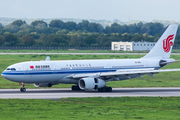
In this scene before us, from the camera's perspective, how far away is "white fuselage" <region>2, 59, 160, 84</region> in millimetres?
51062

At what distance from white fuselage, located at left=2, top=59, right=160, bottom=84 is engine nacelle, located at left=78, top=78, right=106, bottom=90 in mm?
1621

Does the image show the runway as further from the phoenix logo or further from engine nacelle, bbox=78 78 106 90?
the phoenix logo

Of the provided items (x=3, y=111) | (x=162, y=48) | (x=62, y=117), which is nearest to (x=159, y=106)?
(x=62, y=117)

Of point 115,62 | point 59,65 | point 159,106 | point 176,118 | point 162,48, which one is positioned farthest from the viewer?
point 162,48

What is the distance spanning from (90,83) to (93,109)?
54.7 ft

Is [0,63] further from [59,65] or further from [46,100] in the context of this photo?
[46,100]

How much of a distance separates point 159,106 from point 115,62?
67.0 ft

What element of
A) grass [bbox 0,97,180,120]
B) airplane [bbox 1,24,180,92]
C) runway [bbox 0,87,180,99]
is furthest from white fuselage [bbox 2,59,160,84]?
grass [bbox 0,97,180,120]

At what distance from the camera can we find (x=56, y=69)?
2084 inches

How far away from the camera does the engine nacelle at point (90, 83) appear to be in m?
51.9

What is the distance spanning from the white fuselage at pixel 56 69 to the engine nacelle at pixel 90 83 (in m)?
1.62

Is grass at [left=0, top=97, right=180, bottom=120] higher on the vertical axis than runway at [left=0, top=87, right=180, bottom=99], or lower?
higher

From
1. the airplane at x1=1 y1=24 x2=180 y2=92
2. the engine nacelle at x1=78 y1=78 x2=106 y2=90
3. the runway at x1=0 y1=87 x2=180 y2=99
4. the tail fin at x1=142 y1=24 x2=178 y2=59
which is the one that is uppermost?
the tail fin at x1=142 y1=24 x2=178 y2=59

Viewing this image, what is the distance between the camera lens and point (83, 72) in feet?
180
